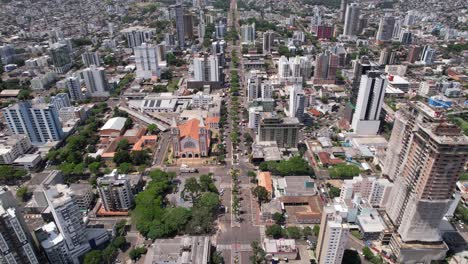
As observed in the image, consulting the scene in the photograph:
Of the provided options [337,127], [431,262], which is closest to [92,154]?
[337,127]

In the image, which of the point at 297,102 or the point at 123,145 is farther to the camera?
the point at 297,102

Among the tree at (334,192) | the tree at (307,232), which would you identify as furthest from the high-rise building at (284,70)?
the tree at (307,232)

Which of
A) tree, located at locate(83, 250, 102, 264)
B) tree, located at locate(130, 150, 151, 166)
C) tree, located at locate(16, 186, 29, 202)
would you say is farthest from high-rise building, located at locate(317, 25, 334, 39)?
tree, located at locate(83, 250, 102, 264)

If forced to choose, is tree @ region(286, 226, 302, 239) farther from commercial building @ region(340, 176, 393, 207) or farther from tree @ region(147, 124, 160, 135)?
tree @ region(147, 124, 160, 135)

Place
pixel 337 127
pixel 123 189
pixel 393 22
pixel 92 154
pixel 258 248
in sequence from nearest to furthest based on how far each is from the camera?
pixel 258 248, pixel 123 189, pixel 92 154, pixel 337 127, pixel 393 22

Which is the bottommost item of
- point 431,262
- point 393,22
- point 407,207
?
point 431,262

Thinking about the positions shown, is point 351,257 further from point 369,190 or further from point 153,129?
point 153,129

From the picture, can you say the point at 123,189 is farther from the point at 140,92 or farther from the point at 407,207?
the point at 140,92

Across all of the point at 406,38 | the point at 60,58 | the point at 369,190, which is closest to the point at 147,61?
the point at 60,58
